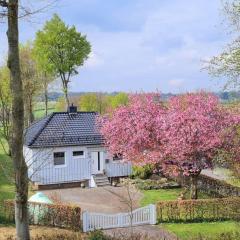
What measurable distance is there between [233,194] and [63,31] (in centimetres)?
3032

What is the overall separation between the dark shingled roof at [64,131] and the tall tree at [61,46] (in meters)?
16.8

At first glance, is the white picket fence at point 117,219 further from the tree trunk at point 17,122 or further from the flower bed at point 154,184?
the tree trunk at point 17,122

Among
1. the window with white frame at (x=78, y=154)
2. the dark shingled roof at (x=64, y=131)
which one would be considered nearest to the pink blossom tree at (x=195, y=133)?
the window with white frame at (x=78, y=154)

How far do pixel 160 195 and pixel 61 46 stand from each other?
1073 inches

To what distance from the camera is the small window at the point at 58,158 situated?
112 ft

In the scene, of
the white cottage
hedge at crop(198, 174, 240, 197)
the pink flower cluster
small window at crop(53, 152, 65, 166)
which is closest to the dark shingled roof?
the white cottage

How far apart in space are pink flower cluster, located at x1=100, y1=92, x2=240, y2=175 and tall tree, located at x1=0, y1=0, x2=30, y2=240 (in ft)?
56.6

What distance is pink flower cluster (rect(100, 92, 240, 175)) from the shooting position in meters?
26.9

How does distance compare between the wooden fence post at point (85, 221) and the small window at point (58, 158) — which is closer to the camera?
the wooden fence post at point (85, 221)

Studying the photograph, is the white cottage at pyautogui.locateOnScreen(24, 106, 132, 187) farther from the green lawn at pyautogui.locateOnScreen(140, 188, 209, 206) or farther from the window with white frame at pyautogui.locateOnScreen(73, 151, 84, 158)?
the green lawn at pyautogui.locateOnScreen(140, 188, 209, 206)

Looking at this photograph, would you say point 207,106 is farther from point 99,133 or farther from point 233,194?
point 99,133

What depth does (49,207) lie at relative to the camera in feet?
72.5

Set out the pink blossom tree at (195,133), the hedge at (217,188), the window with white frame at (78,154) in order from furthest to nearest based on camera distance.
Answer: the window with white frame at (78,154), the hedge at (217,188), the pink blossom tree at (195,133)

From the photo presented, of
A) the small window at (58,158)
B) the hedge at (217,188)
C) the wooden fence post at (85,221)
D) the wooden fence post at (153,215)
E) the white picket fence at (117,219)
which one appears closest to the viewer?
the wooden fence post at (85,221)
